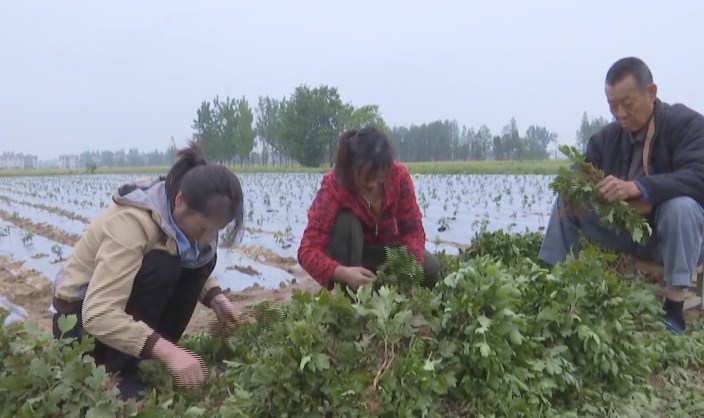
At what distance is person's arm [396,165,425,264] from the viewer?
3.20 meters

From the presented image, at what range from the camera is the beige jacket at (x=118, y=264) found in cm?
207

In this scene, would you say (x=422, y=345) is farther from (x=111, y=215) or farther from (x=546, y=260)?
(x=546, y=260)

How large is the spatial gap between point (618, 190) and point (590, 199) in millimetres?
174

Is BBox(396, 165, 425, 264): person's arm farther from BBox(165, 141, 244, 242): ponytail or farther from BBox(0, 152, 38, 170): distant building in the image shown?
BBox(0, 152, 38, 170): distant building

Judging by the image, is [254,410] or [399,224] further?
[399,224]

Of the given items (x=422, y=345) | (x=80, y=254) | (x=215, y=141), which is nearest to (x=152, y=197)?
(x=80, y=254)

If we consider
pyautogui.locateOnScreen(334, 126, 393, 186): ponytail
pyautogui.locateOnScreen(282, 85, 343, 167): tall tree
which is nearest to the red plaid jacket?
pyautogui.locateOnScreen(334, 126, 393, 186): ponytail

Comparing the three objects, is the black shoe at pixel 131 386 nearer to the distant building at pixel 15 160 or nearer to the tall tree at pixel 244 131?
the tall tree at pixel 244 131

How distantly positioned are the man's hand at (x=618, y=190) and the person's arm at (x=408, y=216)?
3.27 feet

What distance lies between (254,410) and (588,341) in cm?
132

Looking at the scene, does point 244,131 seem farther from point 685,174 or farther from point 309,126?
point 685,174

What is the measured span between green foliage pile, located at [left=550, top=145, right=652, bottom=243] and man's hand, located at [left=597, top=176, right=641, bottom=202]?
0.12 feet

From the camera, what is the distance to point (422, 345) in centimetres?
198

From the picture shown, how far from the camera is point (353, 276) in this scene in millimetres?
2719
